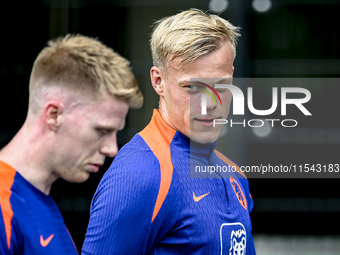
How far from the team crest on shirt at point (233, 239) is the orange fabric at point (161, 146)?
340 mm

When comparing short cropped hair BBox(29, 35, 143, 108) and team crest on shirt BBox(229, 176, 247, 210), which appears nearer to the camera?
short cropped hair BBox(29, 35, 143, 108)

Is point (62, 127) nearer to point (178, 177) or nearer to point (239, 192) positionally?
point (178, 177)

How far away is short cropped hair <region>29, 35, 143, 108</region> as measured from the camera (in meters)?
1.48

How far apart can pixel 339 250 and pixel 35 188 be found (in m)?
5.00

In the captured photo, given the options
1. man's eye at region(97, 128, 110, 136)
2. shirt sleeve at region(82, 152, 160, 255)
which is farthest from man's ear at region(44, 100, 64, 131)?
shirt sleeve at region(82, 152, 160, 255)

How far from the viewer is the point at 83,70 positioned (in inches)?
58.4

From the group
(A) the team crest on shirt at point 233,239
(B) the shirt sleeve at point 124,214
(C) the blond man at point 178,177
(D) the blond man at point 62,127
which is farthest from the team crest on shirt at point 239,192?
(D) the blond man at point 62,127

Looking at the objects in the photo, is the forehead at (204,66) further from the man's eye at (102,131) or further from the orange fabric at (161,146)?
the man's eye at (102,131)

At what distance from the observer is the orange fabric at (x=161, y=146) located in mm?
1757

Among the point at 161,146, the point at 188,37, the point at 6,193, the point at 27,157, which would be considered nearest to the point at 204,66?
the point at 188,37

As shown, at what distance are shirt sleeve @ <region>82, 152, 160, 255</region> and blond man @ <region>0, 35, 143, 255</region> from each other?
228 mm

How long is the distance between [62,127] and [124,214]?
1.59ft

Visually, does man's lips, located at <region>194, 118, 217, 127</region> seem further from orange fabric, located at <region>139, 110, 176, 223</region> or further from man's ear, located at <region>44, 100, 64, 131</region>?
man's ear, located at <region>44, 100, 64, 131</region>

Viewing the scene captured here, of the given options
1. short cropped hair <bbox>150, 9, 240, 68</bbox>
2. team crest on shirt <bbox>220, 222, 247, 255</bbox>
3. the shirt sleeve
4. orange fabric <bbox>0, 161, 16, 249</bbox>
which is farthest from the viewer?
short cropped hair <bbox>150, 9, 240, 68</bbox>
